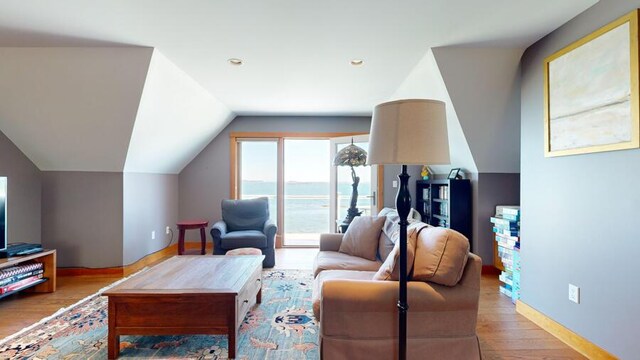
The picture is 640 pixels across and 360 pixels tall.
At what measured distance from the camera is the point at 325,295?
1782mm

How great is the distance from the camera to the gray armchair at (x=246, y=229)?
4086 mm

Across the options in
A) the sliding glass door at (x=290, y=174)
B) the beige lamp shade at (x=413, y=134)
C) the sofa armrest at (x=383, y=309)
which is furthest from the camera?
the sliding glass door at (x=290, y=174)

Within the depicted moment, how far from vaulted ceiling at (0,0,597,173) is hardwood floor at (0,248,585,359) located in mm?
1392

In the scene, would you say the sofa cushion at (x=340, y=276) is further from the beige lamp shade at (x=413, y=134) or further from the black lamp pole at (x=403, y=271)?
the beige lamp shade at (x=413, y=134)

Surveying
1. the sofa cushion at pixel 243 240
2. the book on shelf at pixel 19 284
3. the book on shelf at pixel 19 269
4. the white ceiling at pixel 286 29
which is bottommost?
the book on shelf at pixel 19 284

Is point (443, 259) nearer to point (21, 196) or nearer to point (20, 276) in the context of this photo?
point (20, 276)

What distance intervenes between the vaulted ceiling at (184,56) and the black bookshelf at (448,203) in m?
1.49

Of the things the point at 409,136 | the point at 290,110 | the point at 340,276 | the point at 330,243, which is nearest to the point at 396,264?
the point at 340,276

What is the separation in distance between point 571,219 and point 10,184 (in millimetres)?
5647

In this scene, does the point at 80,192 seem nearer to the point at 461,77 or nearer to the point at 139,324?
the point at 139,324

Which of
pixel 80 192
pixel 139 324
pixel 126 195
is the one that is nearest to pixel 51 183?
pixel 80 192

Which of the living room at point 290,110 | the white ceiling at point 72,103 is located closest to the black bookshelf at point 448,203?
the living room at point 290,110

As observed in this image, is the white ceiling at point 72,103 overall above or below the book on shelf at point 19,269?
above

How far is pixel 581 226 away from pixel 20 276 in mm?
4745
